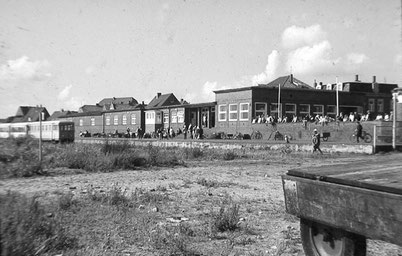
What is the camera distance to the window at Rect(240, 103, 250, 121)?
136ft

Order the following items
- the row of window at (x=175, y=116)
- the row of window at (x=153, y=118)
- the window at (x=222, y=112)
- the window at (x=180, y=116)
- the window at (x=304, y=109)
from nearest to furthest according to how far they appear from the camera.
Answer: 1. the window at (x=304, y=109)
2. the window at (x=222, y=112)
3. the window at (x=180, y=116)
4. the row of window at (x=175, y=116)
5. the row of window at (x=153, y=118)

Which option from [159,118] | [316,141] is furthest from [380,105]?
[316,141]

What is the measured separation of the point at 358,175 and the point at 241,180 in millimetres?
8618

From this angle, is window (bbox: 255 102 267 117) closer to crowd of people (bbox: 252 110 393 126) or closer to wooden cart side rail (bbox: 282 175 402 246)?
crowd of people (bbox: 252 110 393 126)

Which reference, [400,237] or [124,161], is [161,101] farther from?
[400,237]

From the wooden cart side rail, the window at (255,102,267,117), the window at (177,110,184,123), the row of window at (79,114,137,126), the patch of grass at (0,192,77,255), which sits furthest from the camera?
the row of window at (79,114,137,126)

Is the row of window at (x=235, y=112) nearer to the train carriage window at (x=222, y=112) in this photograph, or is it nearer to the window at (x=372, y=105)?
the train carriage window at (x=222, y=112)

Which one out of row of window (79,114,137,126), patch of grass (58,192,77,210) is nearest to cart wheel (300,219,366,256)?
patch of grass (58,192,77,210)

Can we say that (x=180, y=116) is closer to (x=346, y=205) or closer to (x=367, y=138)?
(x=367, y=138)

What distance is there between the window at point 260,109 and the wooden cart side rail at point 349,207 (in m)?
38.5

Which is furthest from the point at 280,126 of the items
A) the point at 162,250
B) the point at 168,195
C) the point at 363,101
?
the point at 162,250

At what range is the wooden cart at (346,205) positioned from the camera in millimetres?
2326

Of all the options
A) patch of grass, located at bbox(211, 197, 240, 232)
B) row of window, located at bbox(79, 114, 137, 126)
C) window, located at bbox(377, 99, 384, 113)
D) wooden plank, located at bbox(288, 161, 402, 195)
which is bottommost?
patch of grass, located at bbox(211, 197, 240, 232)

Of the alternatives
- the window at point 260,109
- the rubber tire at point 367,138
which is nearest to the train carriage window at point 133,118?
the window at point 260,109
